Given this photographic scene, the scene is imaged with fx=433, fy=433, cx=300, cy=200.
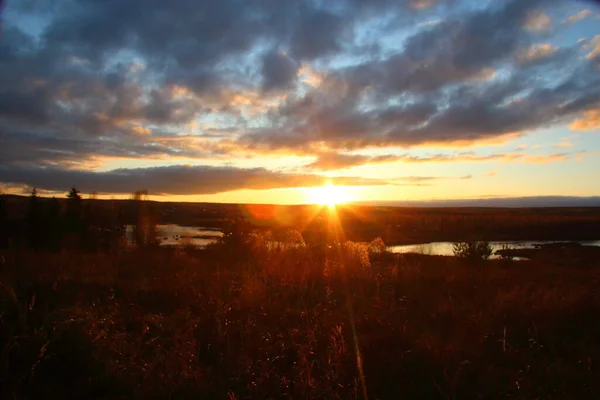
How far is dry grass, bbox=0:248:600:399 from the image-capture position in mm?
4090

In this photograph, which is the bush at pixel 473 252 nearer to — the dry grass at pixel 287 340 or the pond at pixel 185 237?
the dry grass at pixel 287 340

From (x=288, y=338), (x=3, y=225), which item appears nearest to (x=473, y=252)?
(x=288, y=338)

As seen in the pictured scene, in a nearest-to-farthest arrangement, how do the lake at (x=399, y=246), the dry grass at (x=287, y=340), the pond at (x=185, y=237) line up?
1. the dry grass at (x=287, y=340)
2. the pond at (x=185, y=237)
3. the lake at (x=399, y=246)

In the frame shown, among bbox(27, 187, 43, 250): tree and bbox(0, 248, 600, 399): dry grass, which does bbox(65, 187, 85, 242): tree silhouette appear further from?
bbox(0, 248, 600, 399): dry grass

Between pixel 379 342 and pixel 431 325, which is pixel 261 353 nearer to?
pixel 379 342

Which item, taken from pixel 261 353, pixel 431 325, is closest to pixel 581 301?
pixel 431 325

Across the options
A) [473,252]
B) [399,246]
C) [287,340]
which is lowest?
[399,246]

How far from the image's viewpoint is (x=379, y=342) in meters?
5.15

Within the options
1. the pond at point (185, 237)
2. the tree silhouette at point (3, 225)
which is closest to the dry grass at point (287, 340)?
the pond at point (185, 237)

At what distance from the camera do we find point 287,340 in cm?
518

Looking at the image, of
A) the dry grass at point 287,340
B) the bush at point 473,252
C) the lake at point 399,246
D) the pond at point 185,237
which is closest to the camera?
the dry grass at point 287,340

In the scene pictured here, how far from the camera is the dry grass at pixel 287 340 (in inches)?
161

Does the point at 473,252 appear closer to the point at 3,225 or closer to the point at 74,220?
the point at 74,220

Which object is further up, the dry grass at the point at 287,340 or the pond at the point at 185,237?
the dry grass at the point at 287,340
